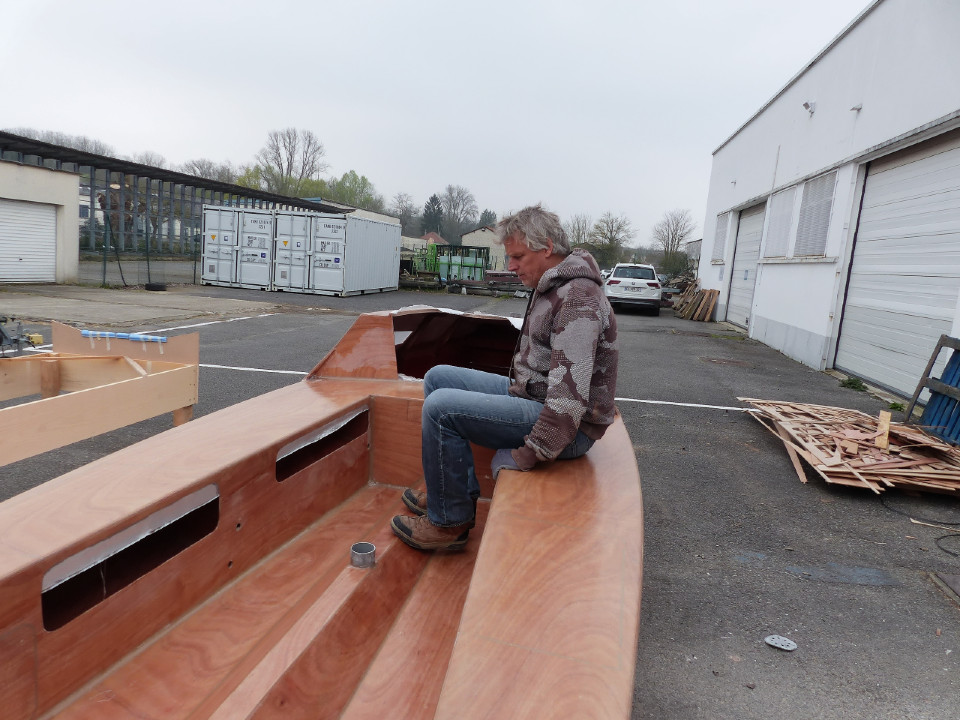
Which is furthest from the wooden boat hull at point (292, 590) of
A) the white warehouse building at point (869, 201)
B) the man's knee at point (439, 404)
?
the white warehouse building at point (869, 201)

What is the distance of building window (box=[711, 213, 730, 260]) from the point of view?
19166 mm

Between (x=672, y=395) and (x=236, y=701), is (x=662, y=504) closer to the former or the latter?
(x=236, y=701)

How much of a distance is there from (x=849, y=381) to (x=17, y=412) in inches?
372

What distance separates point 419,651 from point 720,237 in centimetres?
1994

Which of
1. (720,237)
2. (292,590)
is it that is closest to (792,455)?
(292,590)

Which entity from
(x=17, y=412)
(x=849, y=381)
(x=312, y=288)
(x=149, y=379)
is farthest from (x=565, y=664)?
(x=312, y=288)

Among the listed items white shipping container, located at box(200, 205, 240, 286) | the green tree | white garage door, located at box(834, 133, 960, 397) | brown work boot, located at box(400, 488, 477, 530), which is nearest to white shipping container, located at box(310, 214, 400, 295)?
white shipping container, located at box(200, 205, 240, 286)

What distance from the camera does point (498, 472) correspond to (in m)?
2.26

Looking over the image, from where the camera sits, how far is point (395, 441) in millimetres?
3234

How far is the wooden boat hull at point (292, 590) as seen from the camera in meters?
1.42

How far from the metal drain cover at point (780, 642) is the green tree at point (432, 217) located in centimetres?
8364

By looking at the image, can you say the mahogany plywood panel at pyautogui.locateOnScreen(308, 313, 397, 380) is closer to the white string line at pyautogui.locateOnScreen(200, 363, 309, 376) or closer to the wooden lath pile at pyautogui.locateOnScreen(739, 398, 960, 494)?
the wooden lath pile at pyautogui.locateOnScreen(739, 398, 960, 494)

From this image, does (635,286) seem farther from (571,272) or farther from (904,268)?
(571,272)

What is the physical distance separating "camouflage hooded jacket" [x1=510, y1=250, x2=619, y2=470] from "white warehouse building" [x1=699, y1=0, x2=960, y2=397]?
21.2 feet
